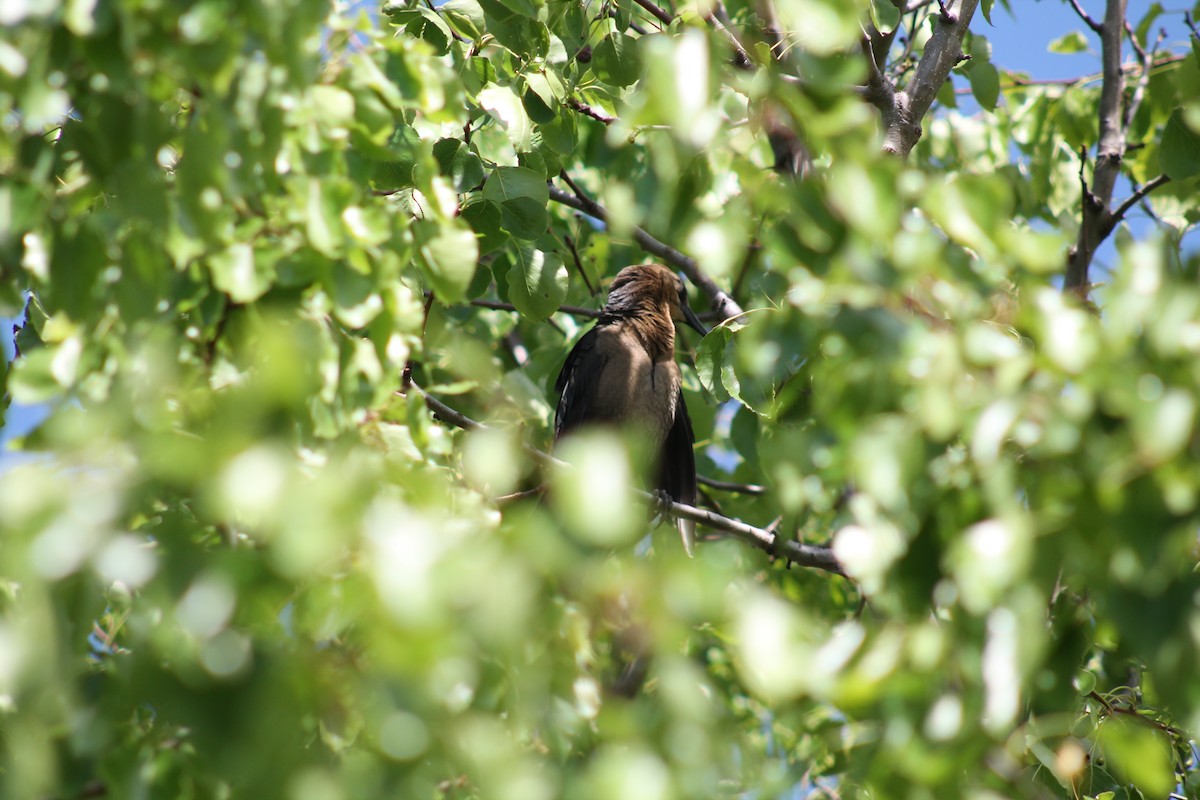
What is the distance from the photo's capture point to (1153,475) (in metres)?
1.14

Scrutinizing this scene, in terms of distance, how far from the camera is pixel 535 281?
337 centimetres

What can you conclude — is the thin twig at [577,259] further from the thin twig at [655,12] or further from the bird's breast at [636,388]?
the thin twig at [655,12]

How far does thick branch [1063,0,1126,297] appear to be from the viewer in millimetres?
4434

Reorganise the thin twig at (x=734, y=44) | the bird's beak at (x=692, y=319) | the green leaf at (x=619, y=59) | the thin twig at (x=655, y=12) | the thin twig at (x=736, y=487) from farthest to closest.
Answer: the bird's beak at (x=692, y=319) < the thin twig at (x=736, y=487) < the thin twig at (x=655, y=12) < the green leaf at (x=619, y=59) < the thin twig at (x=734, y=44)

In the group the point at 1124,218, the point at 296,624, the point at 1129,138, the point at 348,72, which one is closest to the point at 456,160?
the point at 348,72

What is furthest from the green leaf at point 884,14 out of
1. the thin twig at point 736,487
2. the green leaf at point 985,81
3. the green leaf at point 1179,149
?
the thin twig at point 736,487

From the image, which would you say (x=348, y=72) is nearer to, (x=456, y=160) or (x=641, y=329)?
(x=456, y=160)

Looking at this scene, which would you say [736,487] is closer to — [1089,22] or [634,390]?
[634,390]

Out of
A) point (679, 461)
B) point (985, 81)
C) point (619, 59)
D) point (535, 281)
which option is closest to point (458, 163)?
point (535, 281)

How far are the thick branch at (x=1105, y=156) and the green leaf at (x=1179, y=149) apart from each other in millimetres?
989

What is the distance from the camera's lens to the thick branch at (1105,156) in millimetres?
4434

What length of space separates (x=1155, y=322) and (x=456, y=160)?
2377 millimetres

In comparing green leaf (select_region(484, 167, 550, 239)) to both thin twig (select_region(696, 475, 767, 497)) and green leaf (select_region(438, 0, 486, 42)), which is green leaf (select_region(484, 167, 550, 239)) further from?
thin twig (select_region(696, 475, 767, 497))

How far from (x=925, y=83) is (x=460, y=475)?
106 inches
